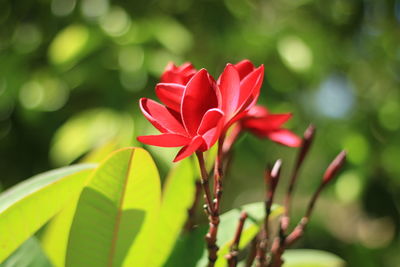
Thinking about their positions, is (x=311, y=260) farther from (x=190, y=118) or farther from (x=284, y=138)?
(x=190, y=118)

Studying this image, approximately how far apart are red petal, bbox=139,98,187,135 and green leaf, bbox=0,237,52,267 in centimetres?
18

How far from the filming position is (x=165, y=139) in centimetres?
42

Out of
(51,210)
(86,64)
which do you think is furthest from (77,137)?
(51,210)

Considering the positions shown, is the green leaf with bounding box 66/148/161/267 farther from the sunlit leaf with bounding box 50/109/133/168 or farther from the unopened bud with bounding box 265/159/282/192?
the sunlit leaf with bounding box 50/109/133/168

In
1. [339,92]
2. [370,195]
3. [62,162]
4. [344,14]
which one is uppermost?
[62,162]

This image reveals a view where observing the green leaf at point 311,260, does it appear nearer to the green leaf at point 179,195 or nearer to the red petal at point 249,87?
the green leaf at point 179,195

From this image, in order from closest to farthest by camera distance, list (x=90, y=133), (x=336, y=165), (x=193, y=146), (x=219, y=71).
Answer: (x=193, y=146)
(x=336, y=165)
(x=90, y=133)
(x=219, y=71)

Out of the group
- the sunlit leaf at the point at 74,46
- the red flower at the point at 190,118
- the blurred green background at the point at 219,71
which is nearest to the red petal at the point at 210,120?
the red flower at the point at 190,118

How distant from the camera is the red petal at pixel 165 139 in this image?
0.42 meters

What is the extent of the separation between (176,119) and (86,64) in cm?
116

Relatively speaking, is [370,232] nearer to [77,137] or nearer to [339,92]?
[339,92]

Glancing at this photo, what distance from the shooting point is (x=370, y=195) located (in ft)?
6.07

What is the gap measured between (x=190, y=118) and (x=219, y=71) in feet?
4.47

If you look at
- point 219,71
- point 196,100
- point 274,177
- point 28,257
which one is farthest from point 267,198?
point 219,71
